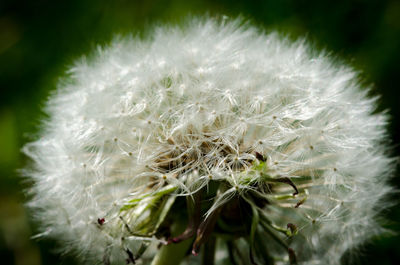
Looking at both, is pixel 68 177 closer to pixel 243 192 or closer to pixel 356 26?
pixel 243 192

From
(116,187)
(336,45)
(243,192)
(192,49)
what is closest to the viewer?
(243,192)

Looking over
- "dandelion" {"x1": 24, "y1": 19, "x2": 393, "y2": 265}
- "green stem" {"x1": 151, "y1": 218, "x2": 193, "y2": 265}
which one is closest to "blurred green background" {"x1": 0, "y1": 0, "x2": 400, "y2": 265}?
"dandelion" {"x1": 24, "y1": 19, "x2": 393, "y2": 265}

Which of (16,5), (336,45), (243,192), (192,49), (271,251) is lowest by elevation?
(271,251)

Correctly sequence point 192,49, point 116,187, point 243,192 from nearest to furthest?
1. point 243,192
2. point 116,187
3. point 192,49

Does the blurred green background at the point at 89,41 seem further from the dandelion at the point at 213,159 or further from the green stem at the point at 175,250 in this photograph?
the green stem at the point at 175,250

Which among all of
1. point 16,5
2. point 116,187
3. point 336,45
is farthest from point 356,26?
point 16,5

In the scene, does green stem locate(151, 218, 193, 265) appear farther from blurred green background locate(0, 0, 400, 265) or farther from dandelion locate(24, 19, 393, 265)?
blurred green background locate(0, 0, 400, 265)
